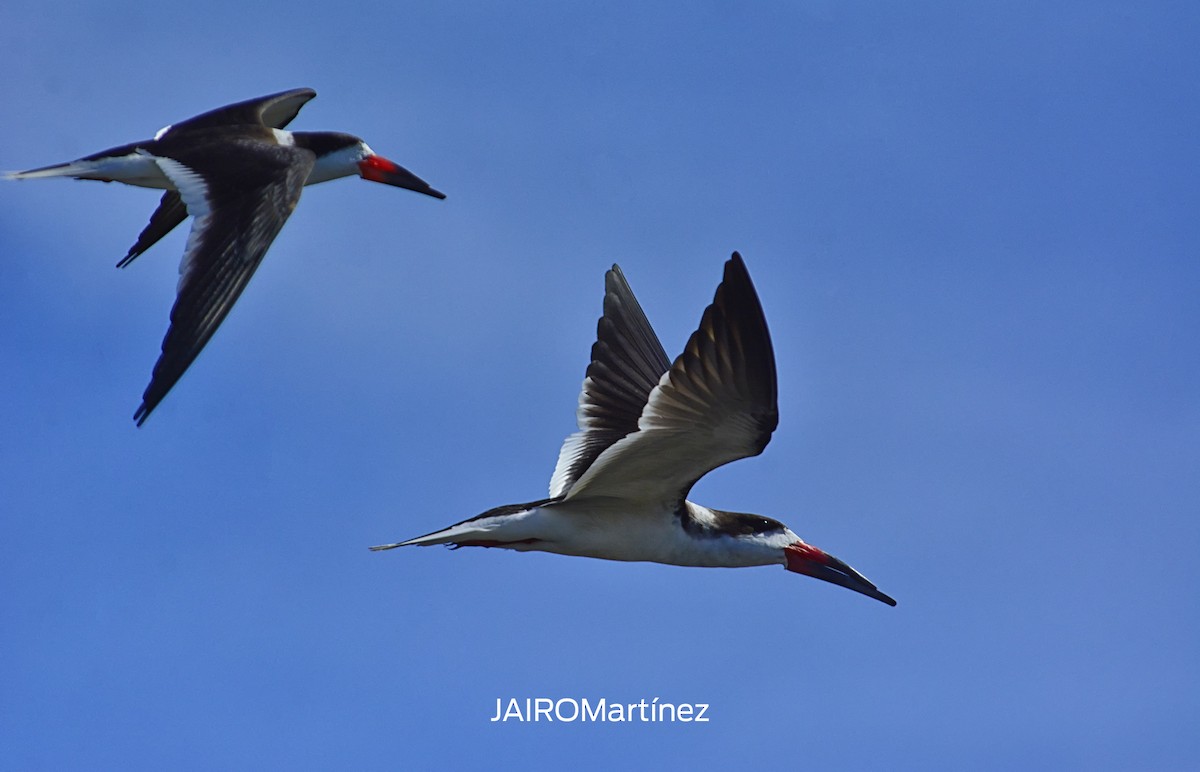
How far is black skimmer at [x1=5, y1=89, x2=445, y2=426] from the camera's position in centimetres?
1055

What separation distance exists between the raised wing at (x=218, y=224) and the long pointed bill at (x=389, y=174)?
1.97m

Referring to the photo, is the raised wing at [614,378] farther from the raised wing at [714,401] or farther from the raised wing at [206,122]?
the raised wing at [206,122]

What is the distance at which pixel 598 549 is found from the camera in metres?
11.3

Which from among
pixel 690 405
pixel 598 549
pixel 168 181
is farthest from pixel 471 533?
pixel 168 181

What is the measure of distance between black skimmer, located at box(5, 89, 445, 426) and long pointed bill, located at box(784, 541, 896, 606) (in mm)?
4448

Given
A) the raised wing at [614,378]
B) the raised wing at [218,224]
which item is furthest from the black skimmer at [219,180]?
the raised wing at [614,378]

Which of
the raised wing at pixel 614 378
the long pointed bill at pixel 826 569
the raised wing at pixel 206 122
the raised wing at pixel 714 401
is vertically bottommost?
the long pointed bill at pixel 826 569

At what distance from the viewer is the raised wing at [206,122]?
1325 centimetres

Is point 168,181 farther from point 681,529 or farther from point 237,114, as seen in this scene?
point 681,529

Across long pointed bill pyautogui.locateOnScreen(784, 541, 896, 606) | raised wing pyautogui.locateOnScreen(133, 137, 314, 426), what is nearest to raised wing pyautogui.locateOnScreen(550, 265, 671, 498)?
long pointed bill pyautogui.locateOnScreen(784, 541, 896, 606)

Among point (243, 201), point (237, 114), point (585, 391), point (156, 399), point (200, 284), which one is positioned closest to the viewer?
point (156, 399)

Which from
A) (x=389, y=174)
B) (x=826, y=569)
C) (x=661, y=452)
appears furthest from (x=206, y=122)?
(x=826, y=569)

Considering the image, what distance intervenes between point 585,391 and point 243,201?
2977 millimetres

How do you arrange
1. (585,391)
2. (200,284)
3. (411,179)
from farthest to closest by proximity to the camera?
1. (411,179)
2. (585,391)
3. (200,284)
